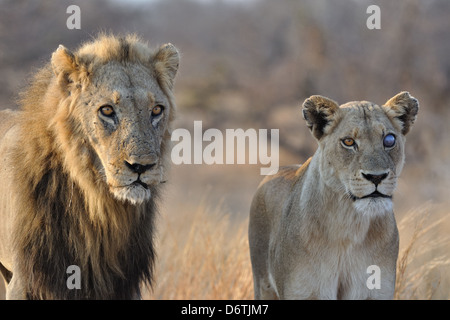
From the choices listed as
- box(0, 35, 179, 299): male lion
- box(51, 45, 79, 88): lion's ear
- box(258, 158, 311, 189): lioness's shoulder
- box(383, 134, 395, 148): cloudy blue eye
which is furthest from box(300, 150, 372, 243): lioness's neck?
box(51, 45, 79, 88): lion's ear

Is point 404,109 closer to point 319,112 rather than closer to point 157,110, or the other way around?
point 319,112

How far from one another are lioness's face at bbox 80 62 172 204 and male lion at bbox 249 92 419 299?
1009 millimetres

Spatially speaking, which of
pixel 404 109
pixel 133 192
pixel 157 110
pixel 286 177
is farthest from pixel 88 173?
pixel 404 109

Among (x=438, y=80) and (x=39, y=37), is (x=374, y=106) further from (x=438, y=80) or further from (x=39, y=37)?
(x=438, y=80)

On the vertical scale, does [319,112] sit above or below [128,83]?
below

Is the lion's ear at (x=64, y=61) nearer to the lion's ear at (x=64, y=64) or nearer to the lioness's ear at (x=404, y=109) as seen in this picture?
the lion's ear at (x=64, y=64)

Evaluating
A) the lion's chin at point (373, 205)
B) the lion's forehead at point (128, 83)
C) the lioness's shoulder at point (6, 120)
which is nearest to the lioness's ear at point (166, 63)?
the lion's forehead at point (128, 83)

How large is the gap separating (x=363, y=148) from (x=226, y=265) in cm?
300

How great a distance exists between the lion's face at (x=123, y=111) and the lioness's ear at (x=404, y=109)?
1487mm

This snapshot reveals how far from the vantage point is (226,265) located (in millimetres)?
7301

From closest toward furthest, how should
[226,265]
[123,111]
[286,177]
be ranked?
[123,111] < [286,177] < [226,265]

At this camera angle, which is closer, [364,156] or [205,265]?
[364,156]

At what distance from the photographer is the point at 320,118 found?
197 inches

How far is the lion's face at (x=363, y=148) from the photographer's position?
14.8 feet
